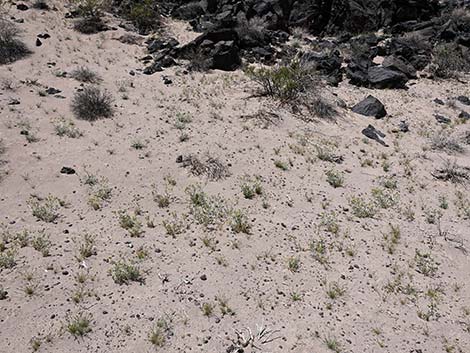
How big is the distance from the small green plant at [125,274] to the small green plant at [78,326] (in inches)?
32.6

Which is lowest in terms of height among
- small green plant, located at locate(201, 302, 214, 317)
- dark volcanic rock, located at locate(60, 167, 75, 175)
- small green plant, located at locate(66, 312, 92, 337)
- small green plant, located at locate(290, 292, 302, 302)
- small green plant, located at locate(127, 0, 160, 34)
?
small green plant, located at locate(127, 0, 160, 34)

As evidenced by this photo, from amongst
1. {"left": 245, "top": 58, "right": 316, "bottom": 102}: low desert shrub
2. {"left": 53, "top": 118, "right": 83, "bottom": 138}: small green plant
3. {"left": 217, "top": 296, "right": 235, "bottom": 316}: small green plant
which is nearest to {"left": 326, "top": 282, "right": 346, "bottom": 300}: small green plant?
{"left": 217, "top": 296, "right": 235, "bottom": 316}: small green plant

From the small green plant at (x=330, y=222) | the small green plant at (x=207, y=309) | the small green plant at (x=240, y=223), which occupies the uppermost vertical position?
the small green plant at (x=207, y=309)

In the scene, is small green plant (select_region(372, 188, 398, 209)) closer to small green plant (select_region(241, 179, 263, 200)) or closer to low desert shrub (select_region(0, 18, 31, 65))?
small green plant (select_region(241, 179, 263, 200))

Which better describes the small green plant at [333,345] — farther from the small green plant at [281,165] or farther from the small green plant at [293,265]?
the small green plant at [281,165]

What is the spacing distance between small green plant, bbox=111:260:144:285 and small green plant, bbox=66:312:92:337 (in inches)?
32.6

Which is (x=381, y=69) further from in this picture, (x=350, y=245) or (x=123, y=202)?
(x=123, y=202)

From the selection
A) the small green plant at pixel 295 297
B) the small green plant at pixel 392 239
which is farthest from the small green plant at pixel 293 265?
the small green plant at pixel 392 239

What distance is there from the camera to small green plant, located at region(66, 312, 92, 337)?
550 cm

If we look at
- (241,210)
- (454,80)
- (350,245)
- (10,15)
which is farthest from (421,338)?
(10,15)

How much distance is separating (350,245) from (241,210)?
212 cm

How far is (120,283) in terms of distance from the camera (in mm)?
6359

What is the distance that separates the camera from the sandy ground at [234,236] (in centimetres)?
577

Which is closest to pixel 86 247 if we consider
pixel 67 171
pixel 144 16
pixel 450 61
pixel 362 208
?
pixel 67 171
